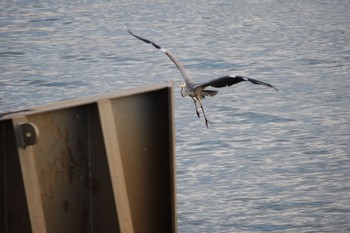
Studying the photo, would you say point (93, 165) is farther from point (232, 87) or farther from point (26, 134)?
point (232, 87)

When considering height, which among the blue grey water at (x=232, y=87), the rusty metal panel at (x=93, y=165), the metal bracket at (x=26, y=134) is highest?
the metal bracket at (x=26, y=134)

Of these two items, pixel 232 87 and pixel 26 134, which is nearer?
pixel 26 134

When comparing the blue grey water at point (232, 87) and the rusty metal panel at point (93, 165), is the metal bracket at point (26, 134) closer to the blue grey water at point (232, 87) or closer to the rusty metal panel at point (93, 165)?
the rusty metal panel at point (93, 165)

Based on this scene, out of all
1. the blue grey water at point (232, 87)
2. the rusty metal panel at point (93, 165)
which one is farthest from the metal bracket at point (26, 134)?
the blue grey water at point (232, 87)

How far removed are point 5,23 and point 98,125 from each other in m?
11.5

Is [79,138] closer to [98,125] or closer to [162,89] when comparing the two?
[98,125]

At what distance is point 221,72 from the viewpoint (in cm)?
1270

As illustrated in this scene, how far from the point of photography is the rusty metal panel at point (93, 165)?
15.2 ft

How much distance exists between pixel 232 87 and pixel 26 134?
319 inches

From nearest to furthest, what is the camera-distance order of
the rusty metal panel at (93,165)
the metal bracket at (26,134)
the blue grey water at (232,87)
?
the metal bracket at (26,134)
the rusty metal panel at (93,165)
the blue grey water at (232,87)

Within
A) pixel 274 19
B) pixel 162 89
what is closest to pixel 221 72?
pixel 274 19

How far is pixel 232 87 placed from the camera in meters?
12.5

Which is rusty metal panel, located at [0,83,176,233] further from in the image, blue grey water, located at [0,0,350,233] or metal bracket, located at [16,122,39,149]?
blue grey water, located at [0,0,350,233]

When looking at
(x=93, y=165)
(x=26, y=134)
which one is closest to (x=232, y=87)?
(x=93, y=165)
